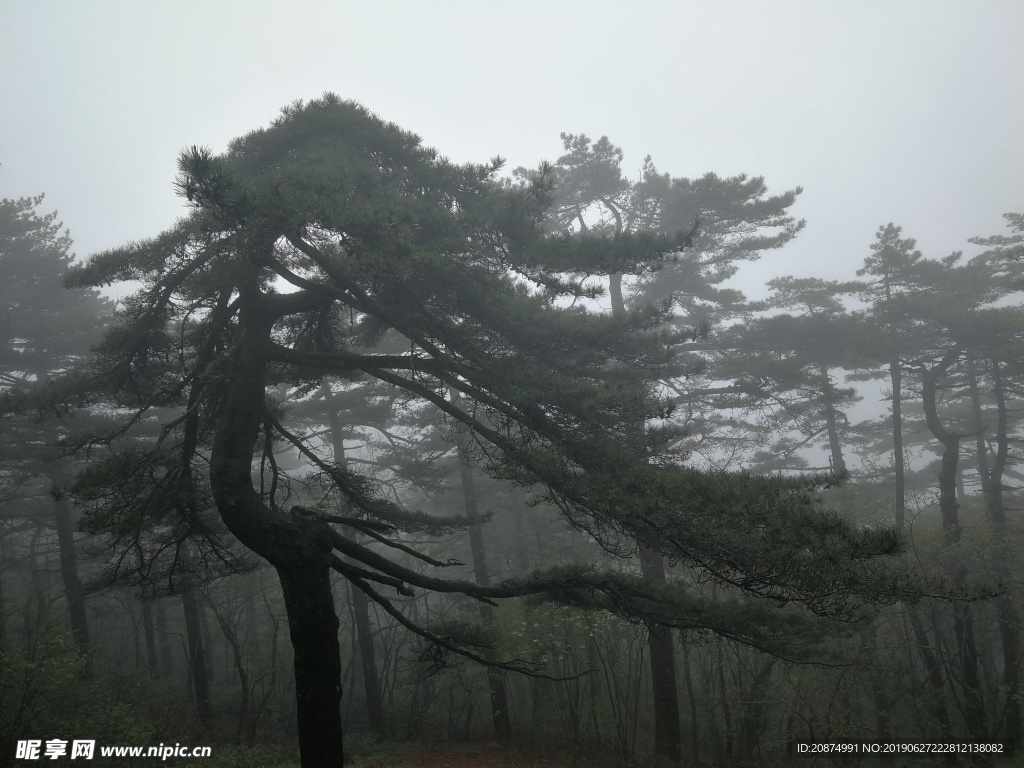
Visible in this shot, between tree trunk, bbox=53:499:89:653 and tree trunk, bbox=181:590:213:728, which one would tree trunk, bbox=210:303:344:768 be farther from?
tree trunk, bbox=53:499:89:653

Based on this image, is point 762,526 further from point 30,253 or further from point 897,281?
point 30,253

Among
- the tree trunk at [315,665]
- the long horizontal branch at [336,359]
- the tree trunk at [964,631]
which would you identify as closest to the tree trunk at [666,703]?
the tree trunk at [964,631]

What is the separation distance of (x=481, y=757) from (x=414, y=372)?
10.0 meters

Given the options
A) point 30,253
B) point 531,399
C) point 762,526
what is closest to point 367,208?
point 531,399

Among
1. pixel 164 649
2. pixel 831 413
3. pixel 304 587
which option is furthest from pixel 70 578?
pixel 831 413

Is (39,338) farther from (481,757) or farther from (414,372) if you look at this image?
(481,757)

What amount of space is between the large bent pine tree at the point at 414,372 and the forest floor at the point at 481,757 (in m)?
6.01

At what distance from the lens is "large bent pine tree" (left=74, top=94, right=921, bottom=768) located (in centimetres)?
490

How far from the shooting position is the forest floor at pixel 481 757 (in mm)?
11656

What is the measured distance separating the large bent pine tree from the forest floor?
601cm

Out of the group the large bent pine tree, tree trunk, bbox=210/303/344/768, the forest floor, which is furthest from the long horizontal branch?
the forest floor

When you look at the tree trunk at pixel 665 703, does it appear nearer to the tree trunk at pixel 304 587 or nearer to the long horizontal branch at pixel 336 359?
the long horizontal branch at pixel 336 359

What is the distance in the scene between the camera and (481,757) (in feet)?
41.0

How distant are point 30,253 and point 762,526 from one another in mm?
22473
